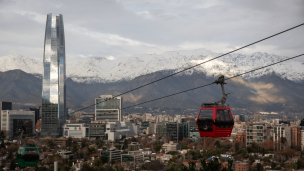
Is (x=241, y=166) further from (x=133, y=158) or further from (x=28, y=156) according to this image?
(x=28, y=156)

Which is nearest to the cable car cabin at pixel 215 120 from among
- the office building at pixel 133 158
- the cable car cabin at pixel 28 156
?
the cable car cabin at pixel 28 156

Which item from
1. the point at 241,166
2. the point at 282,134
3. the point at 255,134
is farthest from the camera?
the point at 255,134

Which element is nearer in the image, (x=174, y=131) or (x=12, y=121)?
(x=174, y=131)

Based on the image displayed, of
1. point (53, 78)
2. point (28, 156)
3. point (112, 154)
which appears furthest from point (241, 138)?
point (28, 156)

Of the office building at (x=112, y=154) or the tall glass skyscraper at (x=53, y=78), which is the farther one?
the tall glass skyscraper at (x=53, y=78)

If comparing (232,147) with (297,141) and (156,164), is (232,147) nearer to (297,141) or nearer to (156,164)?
(297,141)

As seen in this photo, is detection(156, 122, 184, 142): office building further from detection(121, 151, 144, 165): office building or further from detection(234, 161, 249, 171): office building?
detection(234, 161, 249, 171): office building

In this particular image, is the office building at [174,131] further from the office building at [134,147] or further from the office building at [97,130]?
the office building at [134,147]
